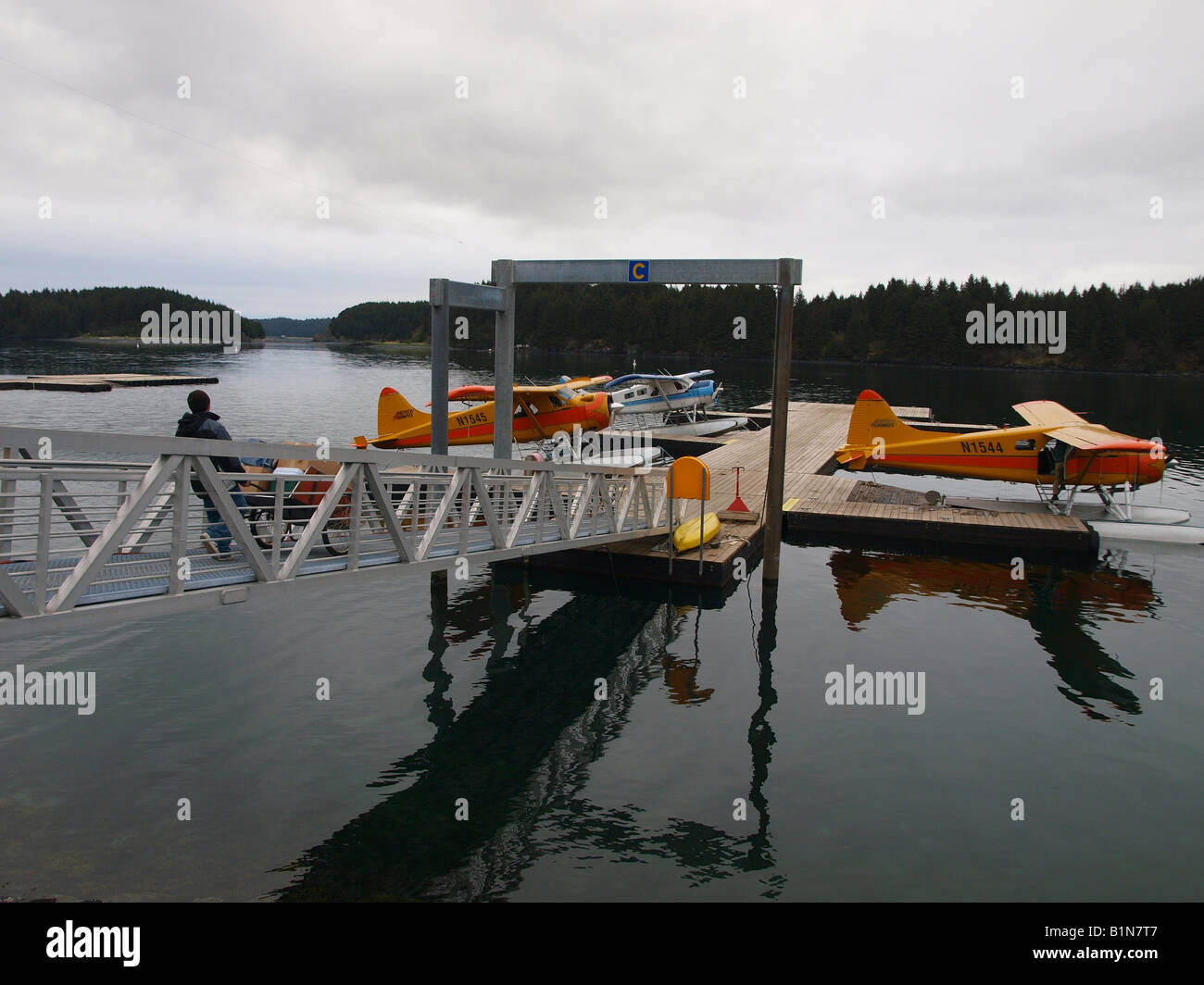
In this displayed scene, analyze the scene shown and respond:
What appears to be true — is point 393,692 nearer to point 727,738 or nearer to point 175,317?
point 727,738

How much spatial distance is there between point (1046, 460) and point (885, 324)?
4350 inches

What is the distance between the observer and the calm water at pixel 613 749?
6.50 meters

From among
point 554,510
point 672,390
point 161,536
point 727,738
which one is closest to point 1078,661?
point 727,738

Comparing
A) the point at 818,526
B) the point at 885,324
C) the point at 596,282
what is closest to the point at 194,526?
the point at 596,282

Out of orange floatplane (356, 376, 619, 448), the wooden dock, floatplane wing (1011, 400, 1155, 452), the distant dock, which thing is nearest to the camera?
the wooden dock

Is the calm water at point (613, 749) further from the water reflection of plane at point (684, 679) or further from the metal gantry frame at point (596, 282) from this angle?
the metal gantry frame at point (596, 282)

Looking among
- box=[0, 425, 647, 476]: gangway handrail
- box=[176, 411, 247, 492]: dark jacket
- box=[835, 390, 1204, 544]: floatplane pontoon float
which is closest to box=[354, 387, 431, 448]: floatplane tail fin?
box=[835, 390, 1204, 544]: floatplane pontoon float

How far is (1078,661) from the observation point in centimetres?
1155

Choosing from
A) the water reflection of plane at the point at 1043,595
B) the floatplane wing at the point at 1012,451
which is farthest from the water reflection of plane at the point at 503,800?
the floatplane wing at the point at 1012,451

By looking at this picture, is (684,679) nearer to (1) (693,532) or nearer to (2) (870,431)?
(1) (693,532)

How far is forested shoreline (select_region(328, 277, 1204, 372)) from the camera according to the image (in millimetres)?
102062

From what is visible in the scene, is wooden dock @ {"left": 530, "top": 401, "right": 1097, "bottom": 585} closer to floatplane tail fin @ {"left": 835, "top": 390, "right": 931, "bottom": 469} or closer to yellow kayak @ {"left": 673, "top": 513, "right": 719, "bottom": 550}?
yellow kayak @ {"left": 673, "top": 513, "right": 719, "bottom": 550}

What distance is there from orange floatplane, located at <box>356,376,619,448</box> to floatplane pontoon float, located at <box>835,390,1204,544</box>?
28.0 feet

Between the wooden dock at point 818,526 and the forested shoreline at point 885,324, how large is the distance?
3071 inches
